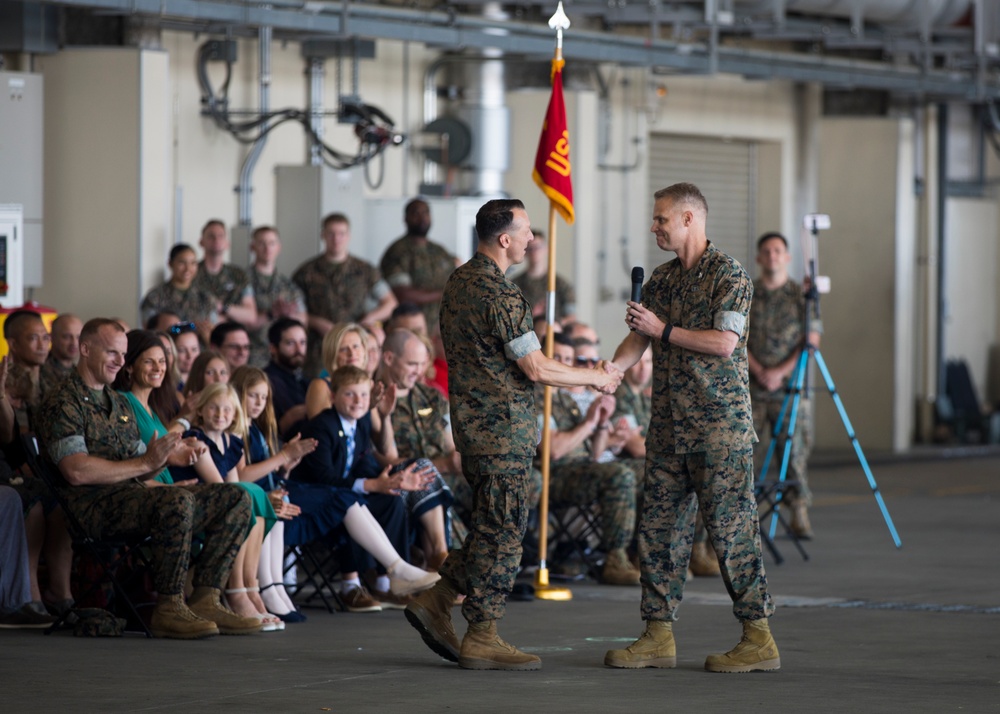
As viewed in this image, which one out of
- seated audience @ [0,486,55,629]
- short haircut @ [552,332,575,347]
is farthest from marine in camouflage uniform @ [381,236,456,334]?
seated audience @ [0,486,55,629]

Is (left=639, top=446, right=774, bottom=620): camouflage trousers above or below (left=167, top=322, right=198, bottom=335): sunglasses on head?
below

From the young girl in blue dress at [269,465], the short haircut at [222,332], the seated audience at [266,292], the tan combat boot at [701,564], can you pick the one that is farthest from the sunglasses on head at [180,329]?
the tan combat boot at [701,564]

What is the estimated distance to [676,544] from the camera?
24.2 ft

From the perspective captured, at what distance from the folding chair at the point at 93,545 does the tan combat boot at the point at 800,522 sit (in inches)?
214

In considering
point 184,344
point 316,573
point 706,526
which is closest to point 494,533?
point 706,526

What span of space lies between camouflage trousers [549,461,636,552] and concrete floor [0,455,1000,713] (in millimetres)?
382

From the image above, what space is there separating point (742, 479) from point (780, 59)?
10.6 meters

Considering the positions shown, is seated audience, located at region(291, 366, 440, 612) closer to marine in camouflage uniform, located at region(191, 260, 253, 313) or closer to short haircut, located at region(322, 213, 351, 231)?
marine in camouflage uniform, located at region(191, 260, 253, 313)

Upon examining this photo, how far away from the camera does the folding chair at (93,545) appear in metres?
8.16

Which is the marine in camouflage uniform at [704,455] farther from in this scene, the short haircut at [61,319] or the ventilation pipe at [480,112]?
the ventilation pipe at [480,112]

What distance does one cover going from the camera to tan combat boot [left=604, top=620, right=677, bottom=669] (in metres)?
7.35

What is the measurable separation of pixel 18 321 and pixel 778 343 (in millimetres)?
5448

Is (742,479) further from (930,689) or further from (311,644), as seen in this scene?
(311,644)

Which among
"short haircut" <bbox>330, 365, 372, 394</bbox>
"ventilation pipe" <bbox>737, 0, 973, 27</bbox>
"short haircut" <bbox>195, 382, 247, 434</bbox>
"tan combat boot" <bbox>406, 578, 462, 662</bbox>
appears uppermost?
"ventilation pipe" <bbox>737, 0, 973, 27</bbox>
